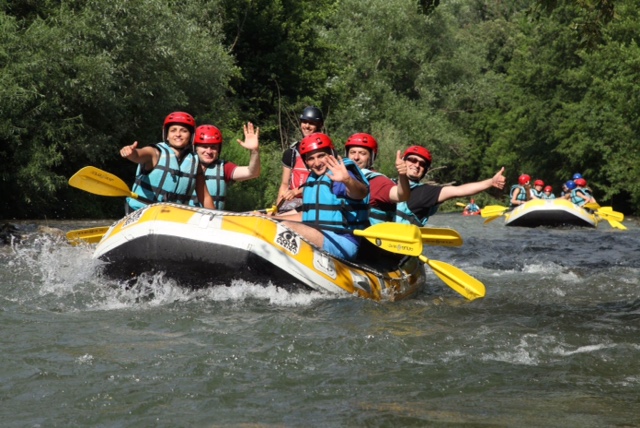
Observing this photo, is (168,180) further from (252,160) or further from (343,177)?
(343,177)

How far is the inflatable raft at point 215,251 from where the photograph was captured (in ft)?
21.8

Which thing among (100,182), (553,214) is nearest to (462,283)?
(100,182)

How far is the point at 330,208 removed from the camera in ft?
23.7

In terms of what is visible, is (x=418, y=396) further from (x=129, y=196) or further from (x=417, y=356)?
(x=129, y=196)

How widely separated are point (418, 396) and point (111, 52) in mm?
16682

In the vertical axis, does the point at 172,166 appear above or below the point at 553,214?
above

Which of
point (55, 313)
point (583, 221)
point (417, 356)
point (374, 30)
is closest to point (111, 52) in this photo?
point (583, 221)

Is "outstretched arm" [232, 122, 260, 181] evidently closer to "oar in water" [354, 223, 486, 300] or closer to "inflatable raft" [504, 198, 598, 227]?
"oar in water" [354, 223, 486, 300]

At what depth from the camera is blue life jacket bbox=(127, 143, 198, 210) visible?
771 cm

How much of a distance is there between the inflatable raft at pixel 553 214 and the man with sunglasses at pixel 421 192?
13.0 m

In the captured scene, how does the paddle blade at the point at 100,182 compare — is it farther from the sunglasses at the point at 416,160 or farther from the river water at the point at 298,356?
the sunglasses at the point at 416,160

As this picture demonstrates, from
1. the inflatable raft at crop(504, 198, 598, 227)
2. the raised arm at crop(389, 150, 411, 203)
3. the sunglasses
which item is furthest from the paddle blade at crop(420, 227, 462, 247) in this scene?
the inflatable raft at crop(504, 198, 598, 227)

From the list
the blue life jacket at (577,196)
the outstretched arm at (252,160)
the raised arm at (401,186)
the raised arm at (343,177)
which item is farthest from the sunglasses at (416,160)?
the blue life jacket at (577,196)

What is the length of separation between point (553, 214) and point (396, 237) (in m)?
14.6
